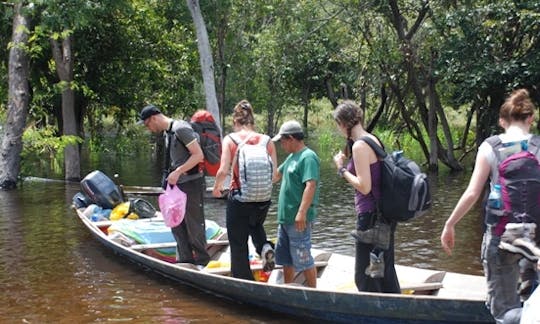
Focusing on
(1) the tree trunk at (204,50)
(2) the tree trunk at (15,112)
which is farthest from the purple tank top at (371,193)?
(2) the tree trunk at (15,112)

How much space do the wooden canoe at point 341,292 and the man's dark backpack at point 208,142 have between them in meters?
1.13

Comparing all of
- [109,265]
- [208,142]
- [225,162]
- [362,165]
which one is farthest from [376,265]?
[109,265]

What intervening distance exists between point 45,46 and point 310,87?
2171 cm

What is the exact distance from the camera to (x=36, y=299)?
820 cm

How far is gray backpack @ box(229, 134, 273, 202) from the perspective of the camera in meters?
7.12

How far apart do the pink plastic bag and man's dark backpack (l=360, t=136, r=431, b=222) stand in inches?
111

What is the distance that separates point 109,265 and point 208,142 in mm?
2619

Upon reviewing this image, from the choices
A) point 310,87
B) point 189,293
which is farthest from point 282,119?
point 189,293

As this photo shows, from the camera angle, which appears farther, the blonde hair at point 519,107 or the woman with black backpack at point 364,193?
the woman with black backpack at point 364,193

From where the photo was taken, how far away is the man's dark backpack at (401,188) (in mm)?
5840

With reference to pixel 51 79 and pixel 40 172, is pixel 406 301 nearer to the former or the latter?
pixel 51 79

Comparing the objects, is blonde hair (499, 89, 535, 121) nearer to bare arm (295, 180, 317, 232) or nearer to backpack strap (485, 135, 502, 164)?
backpack strap (485, 135, 502, 164)

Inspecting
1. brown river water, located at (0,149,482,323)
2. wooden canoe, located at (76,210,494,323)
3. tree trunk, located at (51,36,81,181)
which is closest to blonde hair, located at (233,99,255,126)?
wooden canoe, located at (76,210,494,323)

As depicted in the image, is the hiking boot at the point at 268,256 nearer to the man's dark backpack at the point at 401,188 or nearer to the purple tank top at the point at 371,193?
the purple tank top at the point at 371,193
